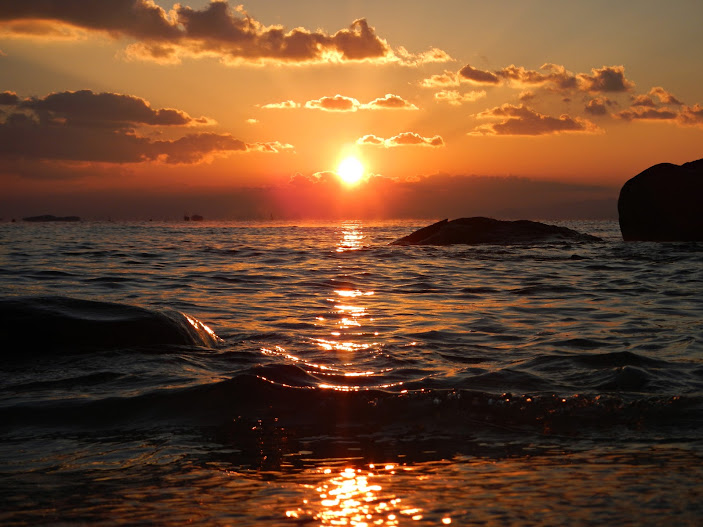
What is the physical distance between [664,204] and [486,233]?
897cm

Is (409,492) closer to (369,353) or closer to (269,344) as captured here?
(369,353)

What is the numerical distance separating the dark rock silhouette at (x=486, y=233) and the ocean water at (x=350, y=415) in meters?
21.3

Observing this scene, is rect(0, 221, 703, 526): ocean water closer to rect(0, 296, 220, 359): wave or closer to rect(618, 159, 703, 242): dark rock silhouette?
rect(0, 296, 220, 359): wave

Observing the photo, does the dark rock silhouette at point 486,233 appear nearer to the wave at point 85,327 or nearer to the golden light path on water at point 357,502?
the wave at point 85,327

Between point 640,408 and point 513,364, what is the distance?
1850mm

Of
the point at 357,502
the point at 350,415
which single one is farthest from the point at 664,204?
the point at 357,502

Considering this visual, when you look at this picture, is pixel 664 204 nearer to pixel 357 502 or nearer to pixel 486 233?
pixel 486 233

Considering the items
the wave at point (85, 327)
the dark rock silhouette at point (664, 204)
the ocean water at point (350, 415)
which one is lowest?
the ocean water at point (350, 415)

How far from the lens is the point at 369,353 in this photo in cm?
766

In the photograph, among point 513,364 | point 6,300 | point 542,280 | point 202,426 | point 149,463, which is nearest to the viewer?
point 149,463

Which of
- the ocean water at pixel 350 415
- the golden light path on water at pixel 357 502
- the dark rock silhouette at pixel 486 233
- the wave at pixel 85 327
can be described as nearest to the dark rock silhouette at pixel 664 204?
the dark rock silhouette at pixel 486 233

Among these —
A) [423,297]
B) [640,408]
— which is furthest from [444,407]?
[423,297]

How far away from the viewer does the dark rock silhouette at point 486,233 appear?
1284 inches

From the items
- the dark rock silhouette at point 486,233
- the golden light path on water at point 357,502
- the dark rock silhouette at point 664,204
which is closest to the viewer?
the golden light path on water at point 357,502
